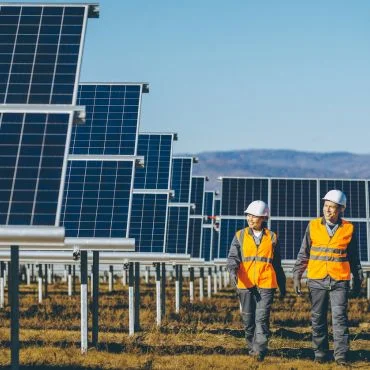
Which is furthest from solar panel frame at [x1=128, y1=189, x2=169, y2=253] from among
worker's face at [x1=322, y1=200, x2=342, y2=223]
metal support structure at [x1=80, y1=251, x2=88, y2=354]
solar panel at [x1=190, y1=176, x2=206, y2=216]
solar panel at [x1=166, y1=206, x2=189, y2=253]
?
solar panel at [x1=190, y1=176, x2=206, y2=216]

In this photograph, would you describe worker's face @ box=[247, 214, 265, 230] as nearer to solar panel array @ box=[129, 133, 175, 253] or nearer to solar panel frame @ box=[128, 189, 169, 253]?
solar panel frame @ box=[128, 189, 169, 253]

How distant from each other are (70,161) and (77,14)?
5.50 meters

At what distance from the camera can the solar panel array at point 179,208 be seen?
3975 cm

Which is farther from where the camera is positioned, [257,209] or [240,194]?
[240,194]

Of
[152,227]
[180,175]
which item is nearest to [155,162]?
[152,227]

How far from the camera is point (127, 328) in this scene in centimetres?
2756

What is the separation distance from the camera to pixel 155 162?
3647cm

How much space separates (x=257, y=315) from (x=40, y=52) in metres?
5.05

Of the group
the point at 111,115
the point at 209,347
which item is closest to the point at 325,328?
the point at 209,347

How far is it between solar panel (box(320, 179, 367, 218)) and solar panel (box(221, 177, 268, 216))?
208 centimetres

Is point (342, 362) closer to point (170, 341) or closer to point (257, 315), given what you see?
point (257, 315)

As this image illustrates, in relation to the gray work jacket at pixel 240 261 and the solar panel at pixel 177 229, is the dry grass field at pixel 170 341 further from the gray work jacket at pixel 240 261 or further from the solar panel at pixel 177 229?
the solar panel at pixel 177 229

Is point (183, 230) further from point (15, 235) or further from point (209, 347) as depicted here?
point (15, 235)

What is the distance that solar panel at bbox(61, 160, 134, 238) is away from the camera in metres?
22.8
